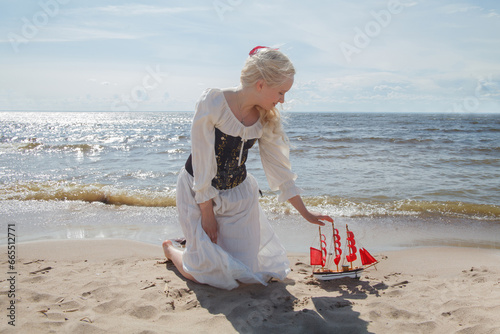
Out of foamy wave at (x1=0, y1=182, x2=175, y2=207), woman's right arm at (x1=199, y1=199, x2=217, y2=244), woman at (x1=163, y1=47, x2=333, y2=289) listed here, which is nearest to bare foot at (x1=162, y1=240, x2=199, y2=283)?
woman at (x1=163, y1=47, x2=333, y2=289)

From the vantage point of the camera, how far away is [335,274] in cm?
313

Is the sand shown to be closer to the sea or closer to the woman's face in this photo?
the sea

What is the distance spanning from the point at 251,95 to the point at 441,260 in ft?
8.96

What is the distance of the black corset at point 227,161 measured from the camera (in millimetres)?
2824

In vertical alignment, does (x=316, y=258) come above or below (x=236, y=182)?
below

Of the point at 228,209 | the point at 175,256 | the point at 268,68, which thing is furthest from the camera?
the point at 175,256

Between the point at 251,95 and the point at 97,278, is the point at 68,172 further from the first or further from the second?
the point at 251,95

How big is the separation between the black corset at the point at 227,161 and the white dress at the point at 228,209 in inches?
1.7

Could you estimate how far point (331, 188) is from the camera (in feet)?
24.3

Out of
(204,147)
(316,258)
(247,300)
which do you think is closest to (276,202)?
(316,258)

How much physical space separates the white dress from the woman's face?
0.25 metres

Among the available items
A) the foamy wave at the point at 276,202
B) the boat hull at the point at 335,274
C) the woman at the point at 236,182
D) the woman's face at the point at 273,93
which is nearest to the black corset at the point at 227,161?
the woman at the point at 236,182

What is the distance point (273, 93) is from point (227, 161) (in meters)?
0.66

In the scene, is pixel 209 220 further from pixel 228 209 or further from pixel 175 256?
pixel 175 256
